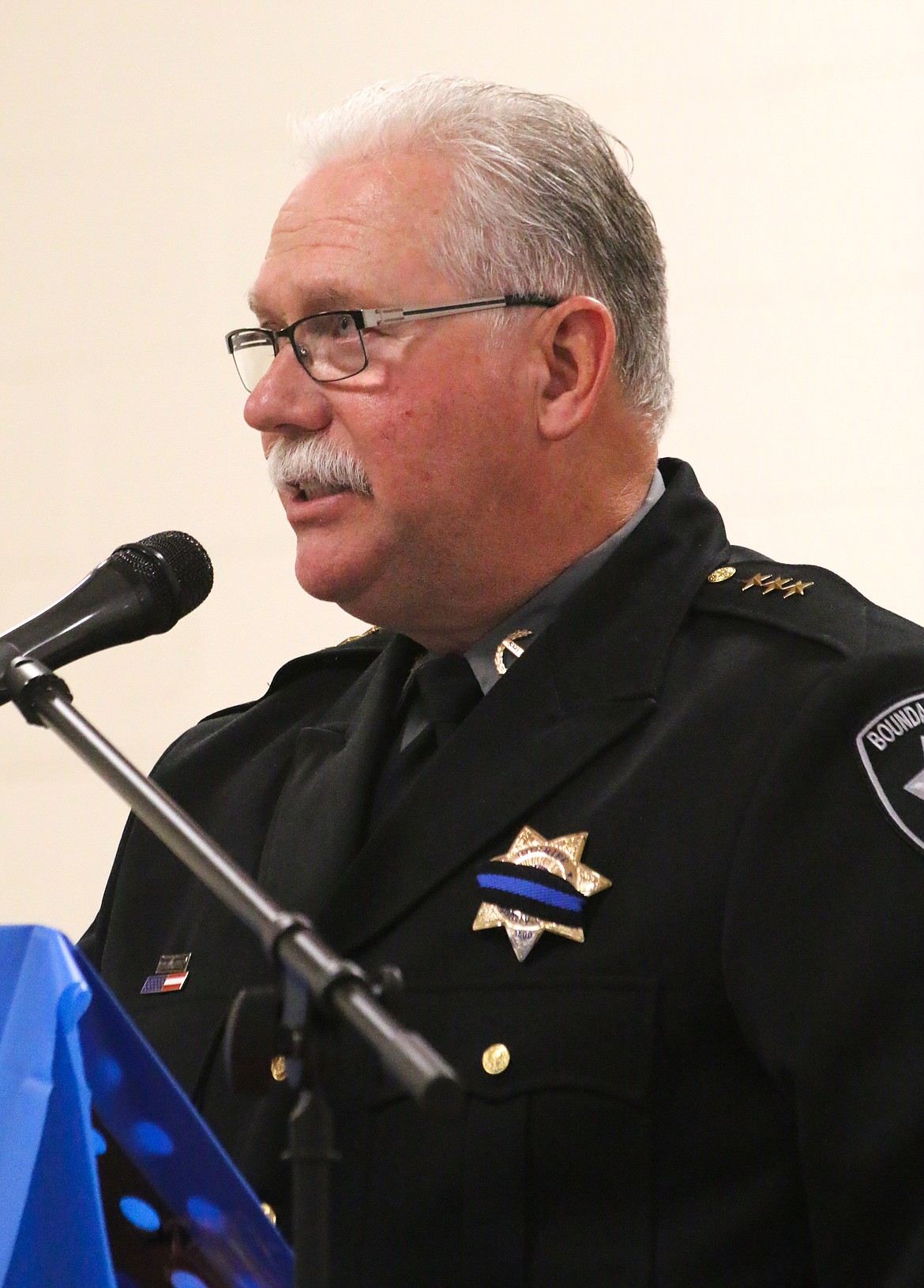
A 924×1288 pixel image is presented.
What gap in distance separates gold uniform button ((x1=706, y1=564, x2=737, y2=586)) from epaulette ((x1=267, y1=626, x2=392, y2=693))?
15.4 inches

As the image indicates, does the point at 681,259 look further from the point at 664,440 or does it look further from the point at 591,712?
the point at 591,712

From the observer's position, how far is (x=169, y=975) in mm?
1661

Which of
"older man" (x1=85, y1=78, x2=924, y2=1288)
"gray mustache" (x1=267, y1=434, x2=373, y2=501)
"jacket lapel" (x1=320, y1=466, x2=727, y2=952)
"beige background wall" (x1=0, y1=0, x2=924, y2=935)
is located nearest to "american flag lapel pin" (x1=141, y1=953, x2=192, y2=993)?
"older man" (x1=85, y1=78, x2=924, y2=1288)

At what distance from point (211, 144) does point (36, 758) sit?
110 centimetres

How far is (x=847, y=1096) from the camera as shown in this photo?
1.29m

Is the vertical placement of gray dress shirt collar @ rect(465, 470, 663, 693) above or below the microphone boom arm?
below

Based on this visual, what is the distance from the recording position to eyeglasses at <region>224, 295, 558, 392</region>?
5.38ft

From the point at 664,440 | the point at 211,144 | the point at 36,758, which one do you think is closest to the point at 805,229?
the point at 664,440

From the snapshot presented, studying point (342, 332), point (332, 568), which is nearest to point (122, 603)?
point (332, 568)

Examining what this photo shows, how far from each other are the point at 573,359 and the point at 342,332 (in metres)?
0.23

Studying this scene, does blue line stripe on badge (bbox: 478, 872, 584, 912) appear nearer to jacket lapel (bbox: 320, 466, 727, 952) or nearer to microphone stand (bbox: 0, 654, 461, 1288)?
jacket lapel (bbox: 320, 466, 727, 952)

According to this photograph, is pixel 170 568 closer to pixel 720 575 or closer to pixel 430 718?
pixel 430 718

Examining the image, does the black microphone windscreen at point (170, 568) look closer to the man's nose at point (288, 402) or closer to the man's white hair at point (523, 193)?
the man's nose at point (288, 402)

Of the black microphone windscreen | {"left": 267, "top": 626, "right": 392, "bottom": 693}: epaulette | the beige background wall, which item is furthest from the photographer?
the beige background wall
